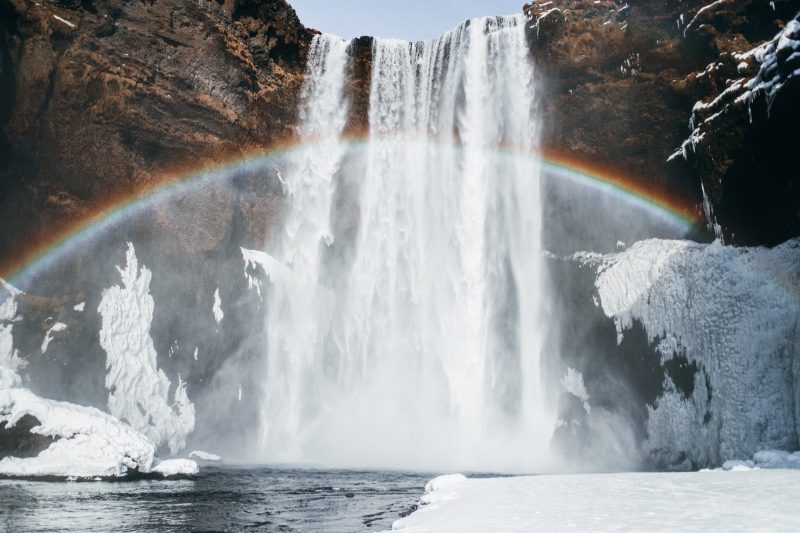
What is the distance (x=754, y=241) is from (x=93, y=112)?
26087 millimetres

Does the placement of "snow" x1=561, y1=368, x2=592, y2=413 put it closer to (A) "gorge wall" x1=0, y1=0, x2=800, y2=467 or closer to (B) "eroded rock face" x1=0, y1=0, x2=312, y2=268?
(A) "gorge wall" x1=0, y1=0, x2=800, y2=467

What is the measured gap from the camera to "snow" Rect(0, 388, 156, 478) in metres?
16.3

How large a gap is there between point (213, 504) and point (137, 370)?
14332mm

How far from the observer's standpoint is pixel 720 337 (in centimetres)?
2016

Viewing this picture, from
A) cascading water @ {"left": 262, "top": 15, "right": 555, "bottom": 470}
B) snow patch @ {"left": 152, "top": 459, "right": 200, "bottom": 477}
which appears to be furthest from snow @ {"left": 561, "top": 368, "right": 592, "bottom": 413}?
snow patch @ {"left": 152, "top": 459, "right": 200, "bottom": 477}

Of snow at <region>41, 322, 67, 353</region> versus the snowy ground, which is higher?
snow at <region>41, 322, 67, 353</region>

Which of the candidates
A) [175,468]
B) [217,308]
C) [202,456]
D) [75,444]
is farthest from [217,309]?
[75,444]

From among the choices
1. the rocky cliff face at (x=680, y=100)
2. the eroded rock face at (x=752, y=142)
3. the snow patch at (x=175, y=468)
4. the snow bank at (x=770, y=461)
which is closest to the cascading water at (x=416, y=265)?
the rocky cliff face at (x=680, y=100)

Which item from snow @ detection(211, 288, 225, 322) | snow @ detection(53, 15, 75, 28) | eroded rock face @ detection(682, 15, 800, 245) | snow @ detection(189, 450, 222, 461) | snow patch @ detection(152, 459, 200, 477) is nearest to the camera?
eroded rock face @ detection(682, 15, 800, 245)

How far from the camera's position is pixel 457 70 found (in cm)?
3059

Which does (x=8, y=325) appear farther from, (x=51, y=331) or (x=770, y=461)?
(x=770, y=461)

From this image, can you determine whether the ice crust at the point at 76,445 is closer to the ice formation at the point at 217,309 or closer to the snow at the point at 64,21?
the ice formation at the point at 217,309

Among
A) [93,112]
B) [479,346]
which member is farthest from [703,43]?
[93,112]

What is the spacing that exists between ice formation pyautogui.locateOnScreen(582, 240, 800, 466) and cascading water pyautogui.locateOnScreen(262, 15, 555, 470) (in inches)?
236
